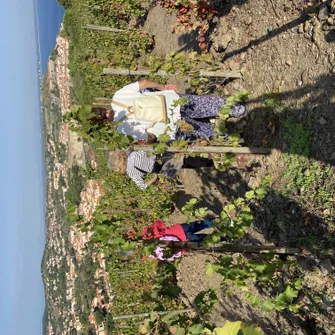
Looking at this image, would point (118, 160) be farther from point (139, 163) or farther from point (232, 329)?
point (232, 329)

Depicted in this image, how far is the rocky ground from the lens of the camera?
3395 millimetres

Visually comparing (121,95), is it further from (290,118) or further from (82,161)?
(82,161)

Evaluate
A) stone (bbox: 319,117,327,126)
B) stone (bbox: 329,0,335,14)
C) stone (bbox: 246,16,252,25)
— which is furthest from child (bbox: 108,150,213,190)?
stone (bbox: 329,0,335,14)

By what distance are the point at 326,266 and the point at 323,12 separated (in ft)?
7.78

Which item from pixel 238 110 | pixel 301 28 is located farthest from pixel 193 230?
pixel 301 28

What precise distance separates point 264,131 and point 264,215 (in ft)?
3.36

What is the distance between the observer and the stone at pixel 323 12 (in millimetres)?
3384

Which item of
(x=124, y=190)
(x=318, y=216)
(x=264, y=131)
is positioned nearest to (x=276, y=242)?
(x=318, y=216)

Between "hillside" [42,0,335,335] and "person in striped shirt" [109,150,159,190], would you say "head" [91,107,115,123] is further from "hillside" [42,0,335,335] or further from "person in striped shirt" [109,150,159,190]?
"person in striped shirt" [109,150,159,190]

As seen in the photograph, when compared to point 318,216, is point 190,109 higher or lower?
higher

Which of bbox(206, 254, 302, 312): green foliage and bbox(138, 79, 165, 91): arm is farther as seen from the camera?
bbox(138, 79, 165, 91): arm

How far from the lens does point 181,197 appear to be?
24.6ft

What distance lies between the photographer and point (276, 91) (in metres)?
4.22

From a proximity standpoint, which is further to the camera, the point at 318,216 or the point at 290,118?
the point at 290,118
